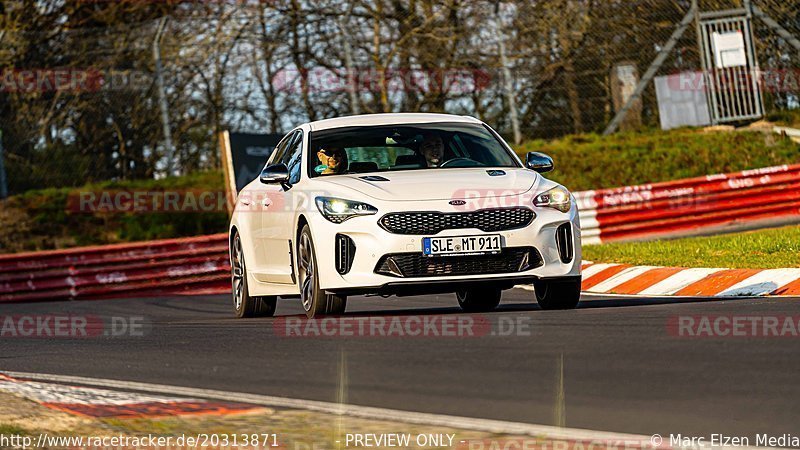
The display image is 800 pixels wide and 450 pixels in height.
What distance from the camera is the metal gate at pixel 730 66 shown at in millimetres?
24500

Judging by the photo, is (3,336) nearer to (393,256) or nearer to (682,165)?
(393,256)

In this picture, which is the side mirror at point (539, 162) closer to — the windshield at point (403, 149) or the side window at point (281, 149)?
the windshield at point (403, 149)

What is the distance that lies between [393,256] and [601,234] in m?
11.4

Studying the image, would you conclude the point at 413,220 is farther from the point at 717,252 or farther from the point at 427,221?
the point at 717,252

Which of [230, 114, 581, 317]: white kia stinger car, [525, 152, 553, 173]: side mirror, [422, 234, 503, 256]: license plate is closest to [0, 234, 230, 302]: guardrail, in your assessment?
[230, 114, 581, 317]: white kia stinger car

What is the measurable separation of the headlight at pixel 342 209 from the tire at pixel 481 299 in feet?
7.28

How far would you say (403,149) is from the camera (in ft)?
37.3

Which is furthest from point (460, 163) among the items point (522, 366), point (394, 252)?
point (522, 366)

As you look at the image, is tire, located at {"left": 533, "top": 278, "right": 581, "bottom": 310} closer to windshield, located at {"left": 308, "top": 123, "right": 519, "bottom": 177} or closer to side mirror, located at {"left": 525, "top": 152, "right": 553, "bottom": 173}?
side mirror, located at {"left": 525, "top": 152, "right": 553, "bottom": 173}

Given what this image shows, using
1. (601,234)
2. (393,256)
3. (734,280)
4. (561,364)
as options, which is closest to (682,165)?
(601,234)

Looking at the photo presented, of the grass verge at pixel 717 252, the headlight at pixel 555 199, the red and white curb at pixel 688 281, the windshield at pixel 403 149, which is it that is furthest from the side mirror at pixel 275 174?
the grass verge at pixel 717 252

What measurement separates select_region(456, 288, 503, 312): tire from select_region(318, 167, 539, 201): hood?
5.19ft

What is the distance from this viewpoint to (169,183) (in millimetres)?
25266

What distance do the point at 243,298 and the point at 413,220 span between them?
304cm
